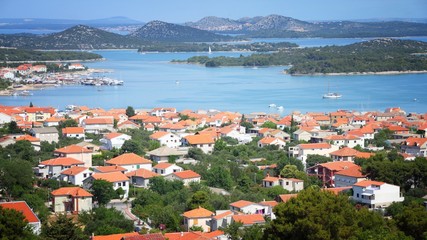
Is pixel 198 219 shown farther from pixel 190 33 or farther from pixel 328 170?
pixel 190 33

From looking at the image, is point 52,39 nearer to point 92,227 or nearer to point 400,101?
point 400,101

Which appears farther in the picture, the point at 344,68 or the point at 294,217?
the point at 344,68

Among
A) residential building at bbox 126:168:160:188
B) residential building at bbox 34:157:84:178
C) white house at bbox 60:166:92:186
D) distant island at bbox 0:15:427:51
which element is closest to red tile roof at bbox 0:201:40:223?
white house at bbox 60:166:92:186

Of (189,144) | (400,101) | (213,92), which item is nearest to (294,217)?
(189,144)

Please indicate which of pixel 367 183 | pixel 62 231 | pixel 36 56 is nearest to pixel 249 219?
pixel 62 231

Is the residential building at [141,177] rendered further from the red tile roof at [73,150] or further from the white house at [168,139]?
the white house at [168,139]
